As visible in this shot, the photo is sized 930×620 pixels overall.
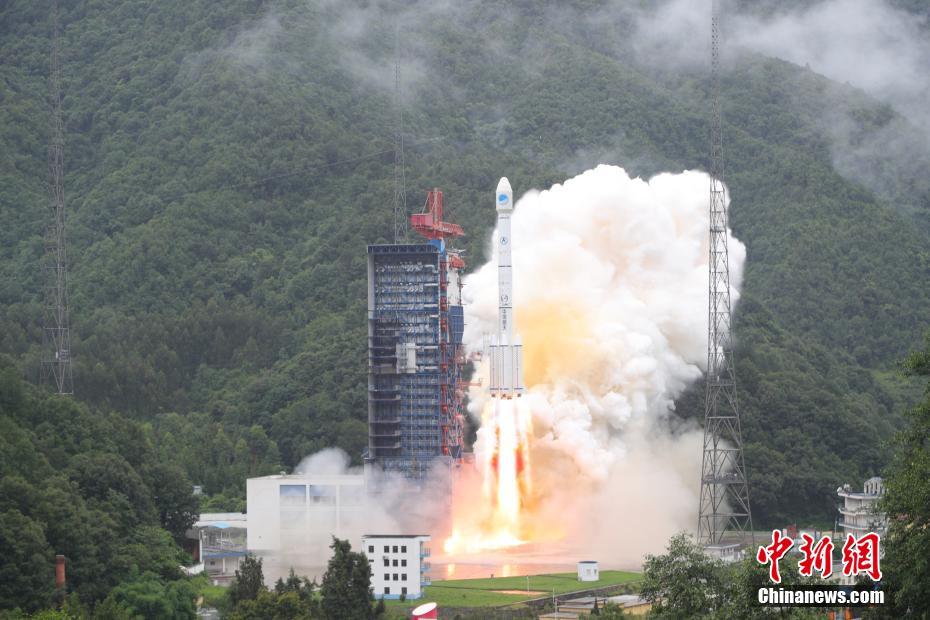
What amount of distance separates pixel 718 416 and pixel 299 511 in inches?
636

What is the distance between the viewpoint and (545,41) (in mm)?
157000

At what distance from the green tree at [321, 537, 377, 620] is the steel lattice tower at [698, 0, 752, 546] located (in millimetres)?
18075

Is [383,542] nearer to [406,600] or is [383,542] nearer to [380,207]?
[406,600]

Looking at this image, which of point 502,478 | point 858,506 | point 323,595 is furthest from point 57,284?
point 323,595

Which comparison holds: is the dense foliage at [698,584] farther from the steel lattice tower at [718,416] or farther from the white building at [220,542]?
the white building at [220,542]

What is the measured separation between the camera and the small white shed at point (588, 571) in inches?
2815

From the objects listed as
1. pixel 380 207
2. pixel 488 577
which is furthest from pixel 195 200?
pixel 488 577

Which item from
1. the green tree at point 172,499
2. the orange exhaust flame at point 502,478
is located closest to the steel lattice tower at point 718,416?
the orange exhaust flame at point 502,478

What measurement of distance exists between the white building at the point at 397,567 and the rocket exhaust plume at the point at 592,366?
373 inches

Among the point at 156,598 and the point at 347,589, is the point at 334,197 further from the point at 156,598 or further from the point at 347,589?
the point at 347,589

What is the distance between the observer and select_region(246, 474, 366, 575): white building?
79188 mm

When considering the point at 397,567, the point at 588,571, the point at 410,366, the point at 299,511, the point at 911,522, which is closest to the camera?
the point at 911,522

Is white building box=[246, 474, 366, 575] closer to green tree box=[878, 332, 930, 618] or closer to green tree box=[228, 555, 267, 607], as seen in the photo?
green tree box=[228, 555, 267, 607]

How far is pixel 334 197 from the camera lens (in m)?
123
